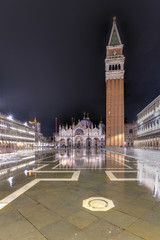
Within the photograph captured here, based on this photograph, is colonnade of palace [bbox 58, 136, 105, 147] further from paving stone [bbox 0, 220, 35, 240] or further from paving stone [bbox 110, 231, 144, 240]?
paving stone [bbox 110, 231, 144, 240]

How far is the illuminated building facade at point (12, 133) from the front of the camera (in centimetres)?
6462

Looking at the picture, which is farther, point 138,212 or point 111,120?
point 111,120

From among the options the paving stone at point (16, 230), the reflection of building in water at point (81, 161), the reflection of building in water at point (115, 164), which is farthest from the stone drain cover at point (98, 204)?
the reflection of building in water at point (81, 161)

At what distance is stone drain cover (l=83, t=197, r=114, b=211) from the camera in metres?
A: 3.95

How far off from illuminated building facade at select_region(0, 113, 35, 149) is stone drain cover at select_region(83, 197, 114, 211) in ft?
205

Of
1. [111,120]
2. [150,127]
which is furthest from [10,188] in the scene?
[111,120]

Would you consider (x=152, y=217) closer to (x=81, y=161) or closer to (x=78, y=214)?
(x=78, y=214)

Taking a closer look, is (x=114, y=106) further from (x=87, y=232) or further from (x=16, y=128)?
(x=87, y=232)

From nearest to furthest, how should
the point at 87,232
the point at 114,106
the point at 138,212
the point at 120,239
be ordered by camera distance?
the point at 120,239 → the point at 87,232 → the point at 138,212 → the point at 114,106

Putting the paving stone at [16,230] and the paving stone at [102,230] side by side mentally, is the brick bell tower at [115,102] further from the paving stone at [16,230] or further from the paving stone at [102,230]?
the paving stone at [16,230]

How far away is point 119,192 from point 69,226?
112 inches

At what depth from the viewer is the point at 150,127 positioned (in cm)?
4894

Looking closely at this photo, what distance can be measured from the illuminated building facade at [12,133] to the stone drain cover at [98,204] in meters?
62.5

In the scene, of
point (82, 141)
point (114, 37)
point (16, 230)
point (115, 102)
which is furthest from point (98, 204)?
point (82, 141)
